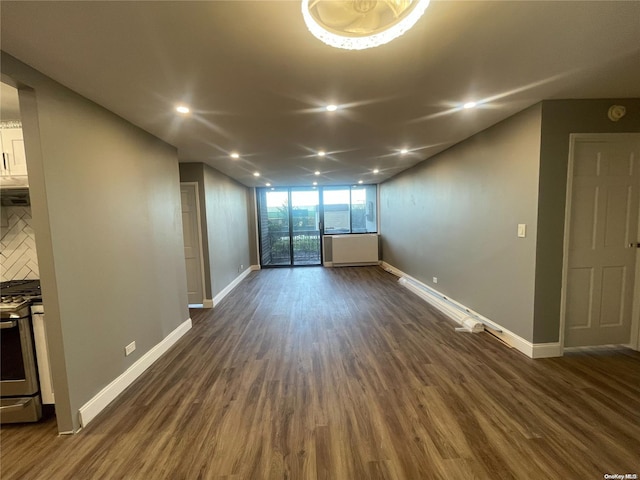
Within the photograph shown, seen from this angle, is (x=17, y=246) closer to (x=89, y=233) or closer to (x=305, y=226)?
(x=89, y=233)

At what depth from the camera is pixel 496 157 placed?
2.96 m

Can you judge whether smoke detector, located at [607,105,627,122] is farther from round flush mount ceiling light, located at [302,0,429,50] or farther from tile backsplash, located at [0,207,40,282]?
tile backsplash, located at [0,207,40,282]

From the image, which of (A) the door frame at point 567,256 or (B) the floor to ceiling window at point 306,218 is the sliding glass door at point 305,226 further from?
(A) the door frame at point 567,256

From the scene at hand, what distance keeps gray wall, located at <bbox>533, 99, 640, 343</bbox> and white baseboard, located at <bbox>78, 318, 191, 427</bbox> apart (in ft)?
12.4

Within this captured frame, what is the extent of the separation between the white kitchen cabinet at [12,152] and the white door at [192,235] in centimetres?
233

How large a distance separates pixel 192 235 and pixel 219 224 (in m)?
0.62

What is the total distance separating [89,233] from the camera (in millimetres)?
2037

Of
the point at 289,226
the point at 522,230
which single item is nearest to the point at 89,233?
the point at 522,230

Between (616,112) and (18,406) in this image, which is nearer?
(18,406)

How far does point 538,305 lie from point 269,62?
10.1ft

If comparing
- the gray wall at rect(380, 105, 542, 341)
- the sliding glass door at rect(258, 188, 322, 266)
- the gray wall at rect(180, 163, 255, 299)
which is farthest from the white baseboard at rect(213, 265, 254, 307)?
the gray wall at rect(380, 105, 542, 341)

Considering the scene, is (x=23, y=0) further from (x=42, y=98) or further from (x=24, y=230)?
(x=24, y=230)

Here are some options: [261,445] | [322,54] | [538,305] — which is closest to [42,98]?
[322,54]

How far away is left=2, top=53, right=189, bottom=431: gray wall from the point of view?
171cm
